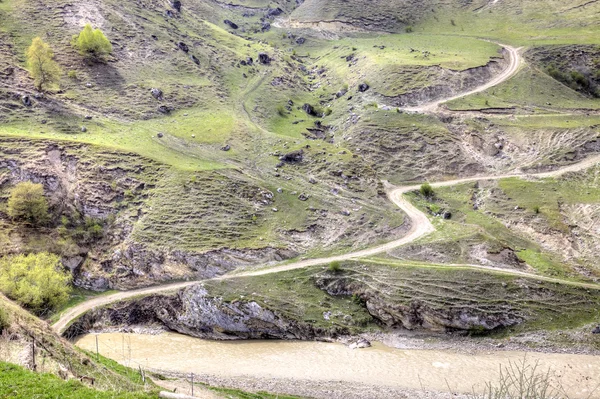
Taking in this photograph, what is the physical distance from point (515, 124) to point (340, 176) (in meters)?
43.0

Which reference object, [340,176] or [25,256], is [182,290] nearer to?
[25,256]

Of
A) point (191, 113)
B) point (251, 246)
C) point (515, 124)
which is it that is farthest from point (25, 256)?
point (515, 124)

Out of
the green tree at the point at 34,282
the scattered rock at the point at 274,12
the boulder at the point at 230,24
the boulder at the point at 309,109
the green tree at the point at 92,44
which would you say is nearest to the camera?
the green tree at the point at 34,282

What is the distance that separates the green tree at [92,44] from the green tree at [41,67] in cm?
1156

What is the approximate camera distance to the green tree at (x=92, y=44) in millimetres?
94625

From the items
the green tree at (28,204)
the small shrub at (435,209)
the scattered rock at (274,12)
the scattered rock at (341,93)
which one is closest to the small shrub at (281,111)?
the scattered rock at (341,93)

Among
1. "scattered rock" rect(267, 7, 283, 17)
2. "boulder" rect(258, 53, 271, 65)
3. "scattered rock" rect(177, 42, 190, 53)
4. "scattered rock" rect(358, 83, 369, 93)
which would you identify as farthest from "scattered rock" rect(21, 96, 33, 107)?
"scattered rock" rect(267, 7, 283, 17)

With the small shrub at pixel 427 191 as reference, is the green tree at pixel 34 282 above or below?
below

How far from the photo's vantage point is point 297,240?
6625cm

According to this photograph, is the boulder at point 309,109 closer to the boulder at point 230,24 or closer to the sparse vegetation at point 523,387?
the sparse vegetation at point 523,387

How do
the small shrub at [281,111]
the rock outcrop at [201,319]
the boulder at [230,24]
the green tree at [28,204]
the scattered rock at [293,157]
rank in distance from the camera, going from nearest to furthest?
the rock outcrop at [201,319]
the green tree at [28,204]
the scattered rock at [293,157]
the small shrub at [281,111]
the boulder at [230,24]

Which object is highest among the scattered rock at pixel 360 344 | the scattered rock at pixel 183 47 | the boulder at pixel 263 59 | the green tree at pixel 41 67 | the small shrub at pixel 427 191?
the boulder at pixel 263 59

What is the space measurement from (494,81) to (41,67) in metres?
106

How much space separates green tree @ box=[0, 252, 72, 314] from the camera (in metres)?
49.7
